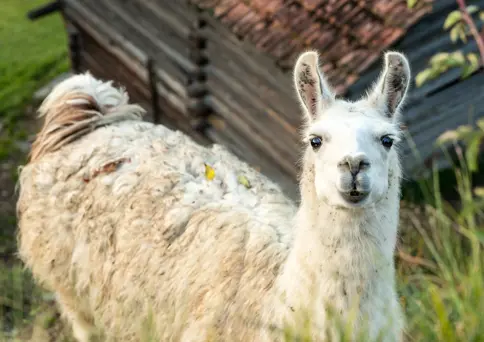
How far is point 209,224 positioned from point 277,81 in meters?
4.25

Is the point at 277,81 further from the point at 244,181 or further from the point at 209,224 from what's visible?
the point at 209,224

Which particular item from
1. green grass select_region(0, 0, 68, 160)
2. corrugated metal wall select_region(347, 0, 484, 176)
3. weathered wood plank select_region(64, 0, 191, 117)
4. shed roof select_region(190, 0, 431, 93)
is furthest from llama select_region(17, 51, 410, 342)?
green grass select_region(0, 0, 68, 160)

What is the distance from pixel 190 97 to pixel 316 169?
22.8 ft

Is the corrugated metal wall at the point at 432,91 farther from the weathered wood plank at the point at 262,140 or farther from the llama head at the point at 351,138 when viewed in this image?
the llama head at the point at 351,138

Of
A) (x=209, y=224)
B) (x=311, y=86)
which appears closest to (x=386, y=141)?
(x=311, y=86)

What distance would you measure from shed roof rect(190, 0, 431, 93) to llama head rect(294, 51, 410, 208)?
132 inches

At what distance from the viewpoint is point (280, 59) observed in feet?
22.7

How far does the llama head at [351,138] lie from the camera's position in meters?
2.56

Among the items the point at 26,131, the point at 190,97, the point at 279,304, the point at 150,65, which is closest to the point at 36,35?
the point at 26,131

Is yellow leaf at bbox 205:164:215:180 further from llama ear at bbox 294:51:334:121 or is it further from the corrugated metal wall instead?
the corrugated metal wall

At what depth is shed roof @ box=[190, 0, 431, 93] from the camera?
631 cm

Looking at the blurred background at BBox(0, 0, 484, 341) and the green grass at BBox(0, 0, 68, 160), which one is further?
the green grass at BBox(0, 0, 68, 160)

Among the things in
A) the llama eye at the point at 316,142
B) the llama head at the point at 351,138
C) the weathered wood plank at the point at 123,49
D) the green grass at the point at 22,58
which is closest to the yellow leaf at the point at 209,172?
the llama head at the point at 351,138

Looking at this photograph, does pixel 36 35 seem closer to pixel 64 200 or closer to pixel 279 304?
pixel 64 200
